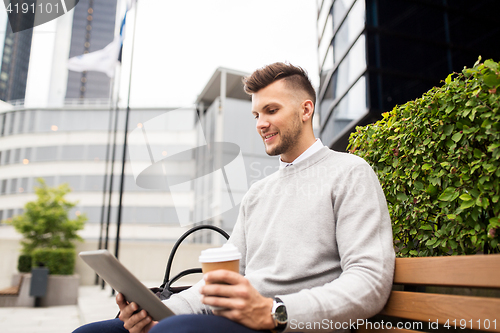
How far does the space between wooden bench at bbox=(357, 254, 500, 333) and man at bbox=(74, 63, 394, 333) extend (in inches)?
2.8

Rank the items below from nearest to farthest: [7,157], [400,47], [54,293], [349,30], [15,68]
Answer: [54,293], [400,47], [349,30], [7,157], [15,68]

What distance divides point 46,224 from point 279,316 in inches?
630

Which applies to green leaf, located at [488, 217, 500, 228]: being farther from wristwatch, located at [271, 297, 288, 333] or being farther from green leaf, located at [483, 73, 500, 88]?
wristwatch, located at [271, 297, 288, 333]

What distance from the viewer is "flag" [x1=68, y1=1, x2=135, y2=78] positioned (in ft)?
35.2

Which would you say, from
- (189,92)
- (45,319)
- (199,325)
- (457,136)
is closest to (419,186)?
(457,136)

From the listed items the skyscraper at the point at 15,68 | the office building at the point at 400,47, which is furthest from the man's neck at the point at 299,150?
the skyscraper at the point at 15,68

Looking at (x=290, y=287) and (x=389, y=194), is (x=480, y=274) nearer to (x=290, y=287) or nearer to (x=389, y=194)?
(x=290, y=287)

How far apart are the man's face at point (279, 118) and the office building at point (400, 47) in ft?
27.0

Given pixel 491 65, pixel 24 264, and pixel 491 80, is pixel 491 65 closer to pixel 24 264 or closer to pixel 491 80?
pixel 491 80

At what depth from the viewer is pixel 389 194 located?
2006mm

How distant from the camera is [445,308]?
41.2 inches

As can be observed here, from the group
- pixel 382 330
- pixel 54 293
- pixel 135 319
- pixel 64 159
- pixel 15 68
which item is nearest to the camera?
pixel 382 330

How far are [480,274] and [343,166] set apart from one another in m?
0.61

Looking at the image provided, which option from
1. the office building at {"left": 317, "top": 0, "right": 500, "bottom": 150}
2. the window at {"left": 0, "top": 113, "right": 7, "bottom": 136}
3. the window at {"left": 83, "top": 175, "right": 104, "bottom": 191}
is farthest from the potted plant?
the window at {"left": 0, "top": 113, "right": 7, "bottom": 136}
